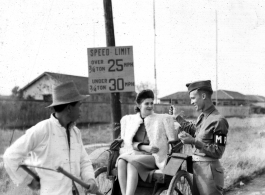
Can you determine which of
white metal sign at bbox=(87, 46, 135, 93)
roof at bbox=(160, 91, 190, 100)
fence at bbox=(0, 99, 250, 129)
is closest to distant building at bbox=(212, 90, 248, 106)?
fence at bbox=(0, 99, 250, 129)

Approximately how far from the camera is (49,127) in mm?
2895

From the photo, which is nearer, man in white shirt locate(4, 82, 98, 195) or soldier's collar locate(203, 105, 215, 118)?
man in white shirt locate(4, 82, 98, 195)

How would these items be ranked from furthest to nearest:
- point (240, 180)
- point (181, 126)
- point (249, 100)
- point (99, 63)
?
1. point (249, 100)
2. point (240, 180)
3. point (99, 63)
4. point (181, 126)

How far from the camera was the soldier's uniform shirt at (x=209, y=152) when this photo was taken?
3943mm

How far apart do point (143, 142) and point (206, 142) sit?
1143 millimetres

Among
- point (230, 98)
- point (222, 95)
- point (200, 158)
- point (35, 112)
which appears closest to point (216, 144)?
point (200, 158)

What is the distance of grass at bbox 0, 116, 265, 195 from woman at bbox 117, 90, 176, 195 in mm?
2460

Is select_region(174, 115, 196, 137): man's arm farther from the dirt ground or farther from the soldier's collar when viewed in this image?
the dirt ground

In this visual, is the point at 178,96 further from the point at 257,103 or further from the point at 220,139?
the point at 220,139

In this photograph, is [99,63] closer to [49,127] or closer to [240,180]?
[49,127]

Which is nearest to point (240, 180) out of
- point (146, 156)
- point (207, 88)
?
point (146, 156)

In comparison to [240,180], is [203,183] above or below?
above

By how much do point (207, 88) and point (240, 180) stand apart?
4.20m

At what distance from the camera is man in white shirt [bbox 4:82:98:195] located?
2.71 m
